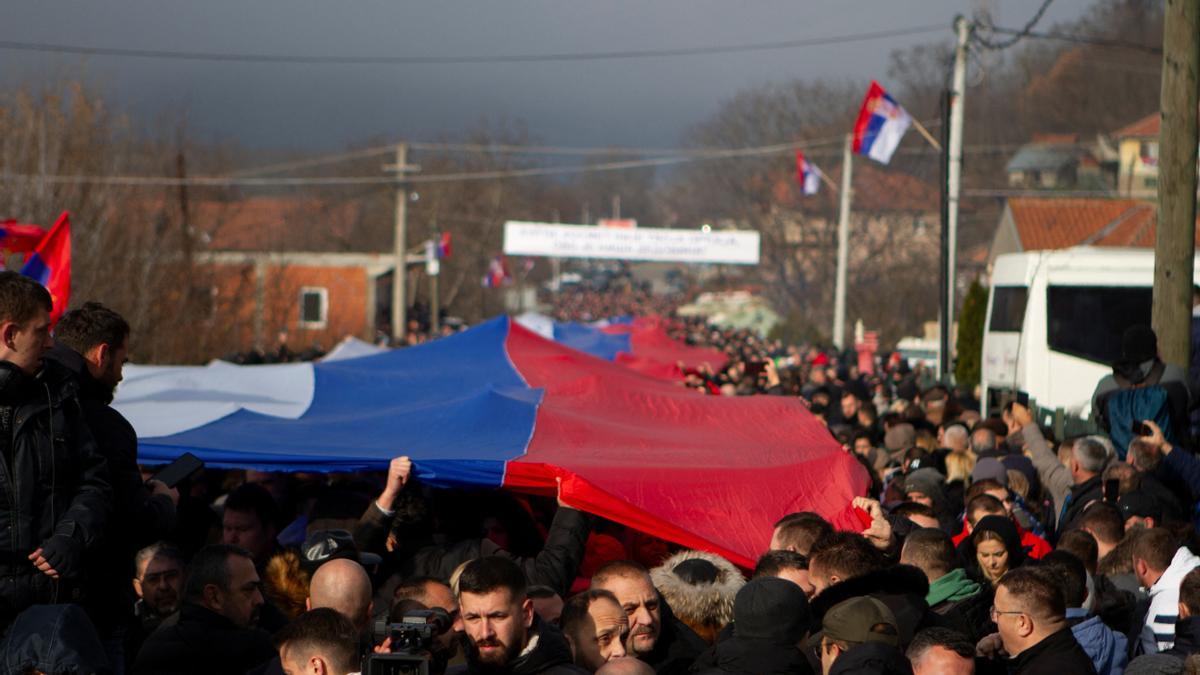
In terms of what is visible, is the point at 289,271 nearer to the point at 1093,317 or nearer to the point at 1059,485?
→ the point at 1093,317

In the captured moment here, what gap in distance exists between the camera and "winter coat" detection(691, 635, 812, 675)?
5.47 m

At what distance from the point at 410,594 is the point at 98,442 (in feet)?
4.38

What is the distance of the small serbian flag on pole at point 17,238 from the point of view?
46.3 ft

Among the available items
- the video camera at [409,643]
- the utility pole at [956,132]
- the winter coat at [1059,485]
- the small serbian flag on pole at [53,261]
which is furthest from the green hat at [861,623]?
the utility pole at [956,132]

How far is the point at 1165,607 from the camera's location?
6.53 metres

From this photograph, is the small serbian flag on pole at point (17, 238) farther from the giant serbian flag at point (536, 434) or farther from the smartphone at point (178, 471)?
the smartphone at point (178, 471)

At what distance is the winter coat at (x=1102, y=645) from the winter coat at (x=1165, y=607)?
0.28 meters

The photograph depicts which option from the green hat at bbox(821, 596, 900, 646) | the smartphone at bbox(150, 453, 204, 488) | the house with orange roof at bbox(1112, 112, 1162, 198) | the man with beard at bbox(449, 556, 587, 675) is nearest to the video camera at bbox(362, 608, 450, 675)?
the man with beard at bbox(449, 556, 587, 675)

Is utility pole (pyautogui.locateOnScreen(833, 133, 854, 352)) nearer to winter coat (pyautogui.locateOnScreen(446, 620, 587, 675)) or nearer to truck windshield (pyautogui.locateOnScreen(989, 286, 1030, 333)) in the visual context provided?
truck windshield (pyautogui.locateOnScreen(989, 286, 1030, 333))

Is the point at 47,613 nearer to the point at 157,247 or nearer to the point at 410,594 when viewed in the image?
the point at 410,594

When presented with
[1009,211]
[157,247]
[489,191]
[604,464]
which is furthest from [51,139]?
[489,191]

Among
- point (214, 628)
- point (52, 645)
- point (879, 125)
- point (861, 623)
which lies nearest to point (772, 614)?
point (861, 623)

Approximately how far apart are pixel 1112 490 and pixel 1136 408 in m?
1.51

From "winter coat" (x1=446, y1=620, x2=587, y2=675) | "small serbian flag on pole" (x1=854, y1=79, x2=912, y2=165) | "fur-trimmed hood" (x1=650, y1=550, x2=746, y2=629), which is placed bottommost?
"fur-trimmed hood" (x1=650, y1=550, x2=746, y2=629)
